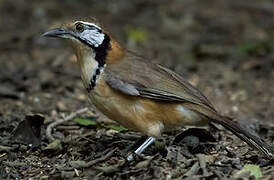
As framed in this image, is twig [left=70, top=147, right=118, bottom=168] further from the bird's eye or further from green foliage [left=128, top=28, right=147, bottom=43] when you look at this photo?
green foliage [left=128, top=28, right=147, bottom=43]

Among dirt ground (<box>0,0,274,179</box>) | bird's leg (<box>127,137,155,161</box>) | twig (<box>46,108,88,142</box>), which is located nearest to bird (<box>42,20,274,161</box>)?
bird's leg (<box>127,137,155,161</box>)

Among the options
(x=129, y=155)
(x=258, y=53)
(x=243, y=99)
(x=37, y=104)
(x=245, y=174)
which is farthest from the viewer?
(x=258, y=53)

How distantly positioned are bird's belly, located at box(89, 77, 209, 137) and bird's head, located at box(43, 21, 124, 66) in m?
0.36

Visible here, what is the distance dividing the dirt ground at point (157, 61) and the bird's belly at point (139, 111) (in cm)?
26

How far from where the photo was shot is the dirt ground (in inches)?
224

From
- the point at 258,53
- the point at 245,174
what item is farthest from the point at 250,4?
the point at 245,174

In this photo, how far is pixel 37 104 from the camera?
27.2 feet

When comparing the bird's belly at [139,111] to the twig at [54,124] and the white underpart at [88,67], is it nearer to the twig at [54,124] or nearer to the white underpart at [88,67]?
the white underpart at [88,67]

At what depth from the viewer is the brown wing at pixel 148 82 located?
19.4 ft

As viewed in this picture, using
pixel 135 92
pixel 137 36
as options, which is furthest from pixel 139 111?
pixel 137 36

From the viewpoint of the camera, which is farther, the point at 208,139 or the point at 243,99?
the point at 243,99

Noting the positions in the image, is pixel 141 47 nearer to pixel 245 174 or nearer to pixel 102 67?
pixel 102 67

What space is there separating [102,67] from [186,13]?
6742mm

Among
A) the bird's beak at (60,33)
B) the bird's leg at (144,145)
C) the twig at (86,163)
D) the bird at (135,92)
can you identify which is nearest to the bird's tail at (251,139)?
the bird at (135,92)
